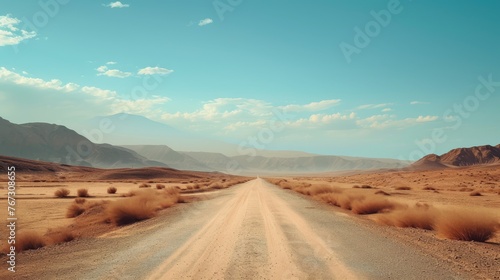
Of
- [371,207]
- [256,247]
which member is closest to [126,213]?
[256,247]

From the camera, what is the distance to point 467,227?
10.2 meters

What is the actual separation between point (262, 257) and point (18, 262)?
5.41 m

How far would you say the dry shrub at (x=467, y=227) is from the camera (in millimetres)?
10047

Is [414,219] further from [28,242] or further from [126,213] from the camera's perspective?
[28,242]

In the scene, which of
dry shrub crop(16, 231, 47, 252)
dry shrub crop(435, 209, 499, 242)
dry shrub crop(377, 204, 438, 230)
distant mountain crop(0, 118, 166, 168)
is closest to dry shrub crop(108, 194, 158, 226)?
dry shrub crop(16, 231, 47, 252)

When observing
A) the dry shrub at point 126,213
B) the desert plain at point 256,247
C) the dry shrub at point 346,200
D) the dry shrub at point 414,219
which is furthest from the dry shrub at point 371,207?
the dry shrub at point 126,213

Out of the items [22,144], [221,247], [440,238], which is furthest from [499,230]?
[22,144]

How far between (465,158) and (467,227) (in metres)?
149

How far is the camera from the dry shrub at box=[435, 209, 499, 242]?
396 inches

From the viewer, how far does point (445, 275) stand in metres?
6.47

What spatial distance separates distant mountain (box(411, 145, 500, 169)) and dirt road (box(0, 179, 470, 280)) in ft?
460

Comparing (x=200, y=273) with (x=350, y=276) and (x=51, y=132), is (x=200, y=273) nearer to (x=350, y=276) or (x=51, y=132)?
(x=350, y=276)

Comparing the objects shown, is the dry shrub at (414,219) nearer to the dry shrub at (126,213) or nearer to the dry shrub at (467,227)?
the dry shrub at (467,227)

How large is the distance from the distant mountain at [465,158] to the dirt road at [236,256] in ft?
460
